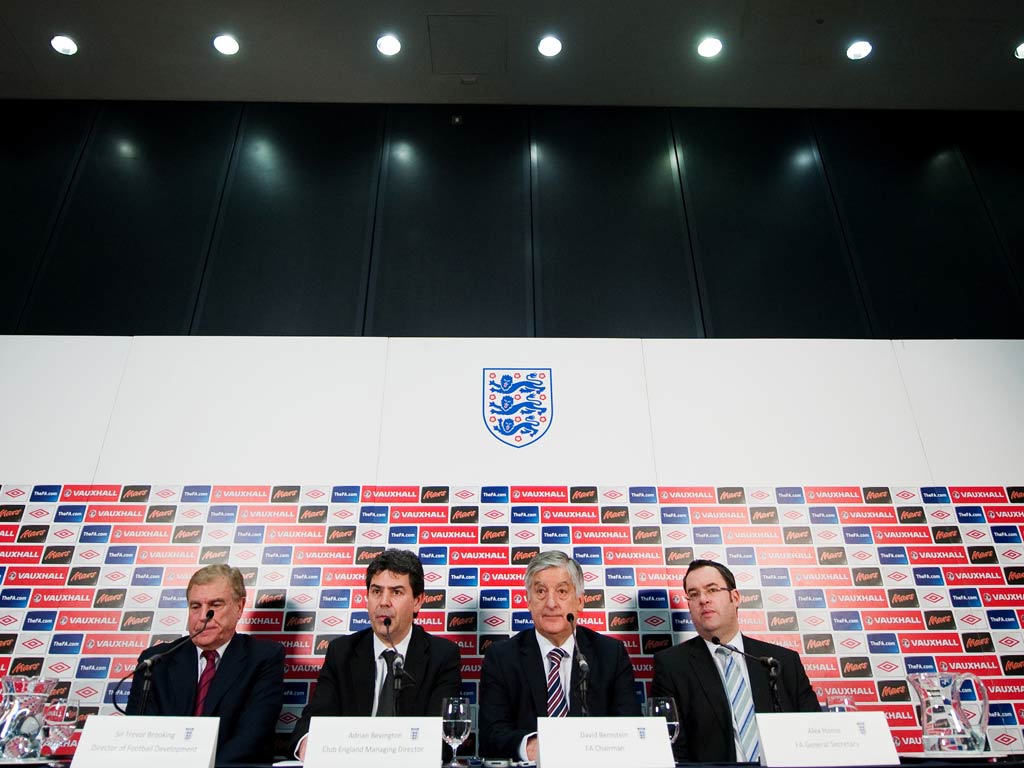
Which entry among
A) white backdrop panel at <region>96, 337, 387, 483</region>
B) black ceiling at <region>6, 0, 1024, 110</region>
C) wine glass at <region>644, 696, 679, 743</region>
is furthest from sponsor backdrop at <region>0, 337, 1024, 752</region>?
black ceiling at <region>6, 0, 1024, 110</region>

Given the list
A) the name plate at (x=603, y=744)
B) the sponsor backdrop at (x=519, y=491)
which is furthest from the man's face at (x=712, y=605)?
the name plate at (x=603, y=744)

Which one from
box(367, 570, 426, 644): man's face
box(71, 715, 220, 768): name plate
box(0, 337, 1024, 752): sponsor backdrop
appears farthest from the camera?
box(0, 337, 1024, 752): sponsor backdrop

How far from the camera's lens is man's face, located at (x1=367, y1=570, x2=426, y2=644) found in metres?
2.82

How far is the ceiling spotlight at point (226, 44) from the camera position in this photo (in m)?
4.51

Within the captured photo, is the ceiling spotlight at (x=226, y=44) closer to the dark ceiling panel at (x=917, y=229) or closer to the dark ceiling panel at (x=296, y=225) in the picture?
the dark ceiling panel at (x=296, y=225)

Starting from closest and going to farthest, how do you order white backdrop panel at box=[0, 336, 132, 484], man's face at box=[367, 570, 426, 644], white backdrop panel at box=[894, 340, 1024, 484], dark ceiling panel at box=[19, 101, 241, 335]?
man's face at box=[367, 570, 426, 644] → white backdrop panel at box=[0, 336, 132, 484] → white backdrop panel at box=[894, 340, 1024, 484] → dark ceiling panel at box=[19, 101, 241, 335]

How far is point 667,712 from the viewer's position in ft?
6.06

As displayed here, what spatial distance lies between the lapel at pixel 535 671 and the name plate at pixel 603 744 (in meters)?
1.04

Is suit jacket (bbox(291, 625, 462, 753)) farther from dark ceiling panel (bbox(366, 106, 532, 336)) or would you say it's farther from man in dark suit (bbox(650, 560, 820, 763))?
dark ceiling panel (bbox(366, 106, 532, 336))

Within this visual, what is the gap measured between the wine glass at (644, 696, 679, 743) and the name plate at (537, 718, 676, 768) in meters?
0.12

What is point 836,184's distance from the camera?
4684 millimetres

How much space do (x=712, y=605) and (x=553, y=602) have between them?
688 millimetres

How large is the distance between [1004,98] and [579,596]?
4.87 meters

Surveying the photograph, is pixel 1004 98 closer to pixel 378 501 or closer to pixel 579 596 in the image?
pixel 579 596
